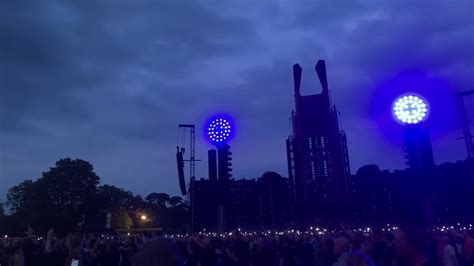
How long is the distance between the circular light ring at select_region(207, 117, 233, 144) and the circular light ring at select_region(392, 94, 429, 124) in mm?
9677

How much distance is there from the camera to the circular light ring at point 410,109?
40.5 ft

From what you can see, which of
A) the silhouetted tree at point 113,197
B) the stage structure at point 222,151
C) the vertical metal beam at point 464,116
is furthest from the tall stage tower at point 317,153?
the vertical metal beam at point 464,116

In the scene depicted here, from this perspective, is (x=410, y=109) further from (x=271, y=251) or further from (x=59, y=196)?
(x=59, y=196)

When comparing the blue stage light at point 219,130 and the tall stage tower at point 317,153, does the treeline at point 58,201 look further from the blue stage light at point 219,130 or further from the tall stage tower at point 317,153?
the blue stage light at point 219,130

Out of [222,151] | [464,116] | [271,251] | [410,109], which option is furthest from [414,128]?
[222,151]

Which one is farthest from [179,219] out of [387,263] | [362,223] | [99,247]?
[387,263]

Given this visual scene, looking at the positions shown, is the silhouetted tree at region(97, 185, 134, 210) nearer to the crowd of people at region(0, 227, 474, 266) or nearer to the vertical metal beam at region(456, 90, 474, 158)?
the crowd of people at region(0, 227, 474, 266)

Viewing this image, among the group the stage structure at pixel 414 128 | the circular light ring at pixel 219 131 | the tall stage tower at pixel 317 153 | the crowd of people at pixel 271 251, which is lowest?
the crowd of people at pixel 271 251

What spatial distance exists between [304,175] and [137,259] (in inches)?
1933

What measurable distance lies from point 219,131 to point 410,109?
10332 mm

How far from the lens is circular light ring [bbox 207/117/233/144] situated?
→ 20656mm

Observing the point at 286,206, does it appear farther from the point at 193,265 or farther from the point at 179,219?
the point at 193,265

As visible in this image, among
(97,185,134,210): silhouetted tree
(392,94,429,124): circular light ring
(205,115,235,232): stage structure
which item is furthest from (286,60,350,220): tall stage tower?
(392,94,429,124): circular light ring

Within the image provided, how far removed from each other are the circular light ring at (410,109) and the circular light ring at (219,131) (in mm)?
9677
